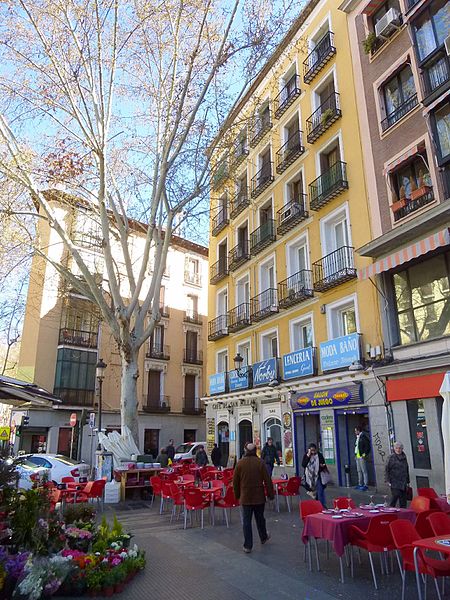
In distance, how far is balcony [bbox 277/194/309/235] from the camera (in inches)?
762

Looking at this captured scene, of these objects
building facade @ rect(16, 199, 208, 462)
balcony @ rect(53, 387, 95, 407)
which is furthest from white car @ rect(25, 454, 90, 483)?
balcony @ rect(53, 387, 95, 407)

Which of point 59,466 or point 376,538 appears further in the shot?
point 59,466

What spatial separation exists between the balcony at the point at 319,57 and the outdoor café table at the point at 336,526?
1847 cm

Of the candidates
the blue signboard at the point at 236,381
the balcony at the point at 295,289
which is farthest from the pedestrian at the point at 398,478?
the blue signboard at the point at 236,381

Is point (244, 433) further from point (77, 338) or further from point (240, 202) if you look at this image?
point (77, 338)

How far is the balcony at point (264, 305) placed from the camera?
815 inches

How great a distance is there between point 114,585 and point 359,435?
34.0ft

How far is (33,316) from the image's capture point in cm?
3197

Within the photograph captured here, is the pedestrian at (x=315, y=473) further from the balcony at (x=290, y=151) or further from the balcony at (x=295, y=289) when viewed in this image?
the balcony at (x=290, y=151)

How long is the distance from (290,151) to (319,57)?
13.4 feet

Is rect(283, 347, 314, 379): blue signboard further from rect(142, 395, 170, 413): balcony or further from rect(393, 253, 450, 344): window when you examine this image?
rect(142, 395, 170, 413): balcony

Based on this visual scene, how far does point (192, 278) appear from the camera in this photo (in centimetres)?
4016

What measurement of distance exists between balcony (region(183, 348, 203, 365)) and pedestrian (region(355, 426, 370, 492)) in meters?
24.1

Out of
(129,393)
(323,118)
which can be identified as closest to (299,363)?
(129,393)
